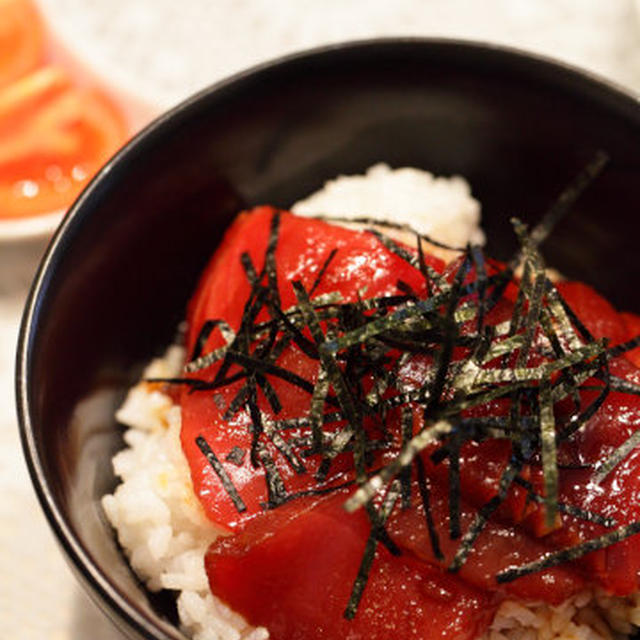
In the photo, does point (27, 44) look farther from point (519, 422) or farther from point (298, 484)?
point (519, 422)

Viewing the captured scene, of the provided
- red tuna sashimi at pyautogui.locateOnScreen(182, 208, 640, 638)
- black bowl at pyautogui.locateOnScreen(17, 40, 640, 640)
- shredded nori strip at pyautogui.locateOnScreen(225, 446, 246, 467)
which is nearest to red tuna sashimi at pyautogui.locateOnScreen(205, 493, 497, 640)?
red tuna sashimi at pyautogui.locateOnScreen(182, 208, 640, 638)

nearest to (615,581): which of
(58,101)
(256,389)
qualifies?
(256,389)

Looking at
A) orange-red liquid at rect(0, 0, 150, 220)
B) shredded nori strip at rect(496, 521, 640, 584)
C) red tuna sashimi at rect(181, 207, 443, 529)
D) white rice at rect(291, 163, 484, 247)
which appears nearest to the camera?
shredded nori strip at rect(496, 521, 640, 584)

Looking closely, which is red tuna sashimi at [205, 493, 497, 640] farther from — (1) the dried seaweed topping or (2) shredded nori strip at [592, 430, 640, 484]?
(2) shredded nori strip at [592, 430, 640, 484]

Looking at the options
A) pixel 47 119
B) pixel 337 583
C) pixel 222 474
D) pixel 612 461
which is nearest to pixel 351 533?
pixel 337 583

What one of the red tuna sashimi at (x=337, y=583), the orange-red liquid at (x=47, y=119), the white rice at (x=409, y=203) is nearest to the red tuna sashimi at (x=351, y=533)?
the red tuna sashimi at (x=337, y=583)

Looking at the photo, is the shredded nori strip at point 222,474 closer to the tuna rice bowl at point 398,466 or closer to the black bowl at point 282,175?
the tuna rice bowl at point 398,466

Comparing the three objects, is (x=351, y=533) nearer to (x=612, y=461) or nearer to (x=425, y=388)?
(x=425, y=388)
